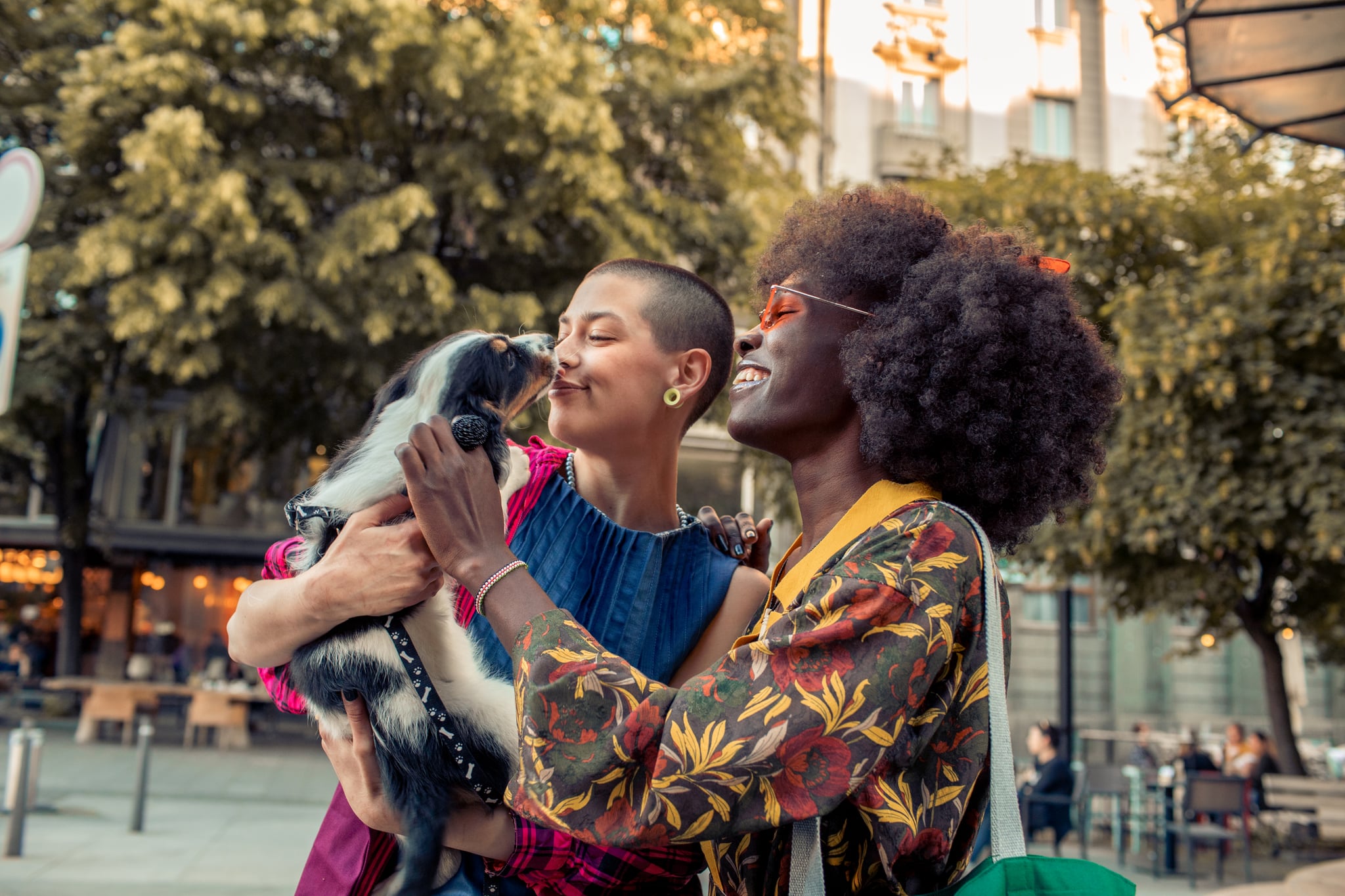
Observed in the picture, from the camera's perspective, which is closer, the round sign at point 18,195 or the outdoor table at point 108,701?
the round sign at point 18,195

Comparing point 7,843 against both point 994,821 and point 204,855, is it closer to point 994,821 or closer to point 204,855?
point 204,855

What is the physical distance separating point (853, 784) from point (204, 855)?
33.7 feet

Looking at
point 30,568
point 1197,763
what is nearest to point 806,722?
point 1197,763

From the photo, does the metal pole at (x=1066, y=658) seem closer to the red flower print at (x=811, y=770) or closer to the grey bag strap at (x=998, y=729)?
the grey bag strap at (x=998, y=729)

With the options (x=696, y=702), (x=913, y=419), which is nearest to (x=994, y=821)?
(x=696, y=702)

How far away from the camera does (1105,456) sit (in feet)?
7.07

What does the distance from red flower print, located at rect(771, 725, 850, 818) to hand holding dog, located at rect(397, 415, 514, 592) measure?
0.57 m

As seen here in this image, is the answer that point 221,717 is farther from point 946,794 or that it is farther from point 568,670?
point 946,794

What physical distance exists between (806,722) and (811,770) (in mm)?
86

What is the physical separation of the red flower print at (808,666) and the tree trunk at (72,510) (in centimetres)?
2072

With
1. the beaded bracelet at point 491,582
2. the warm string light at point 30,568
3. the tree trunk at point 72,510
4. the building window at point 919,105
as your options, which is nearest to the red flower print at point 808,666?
the beaded bracelet at point 491,582

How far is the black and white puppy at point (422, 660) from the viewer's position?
191 cm

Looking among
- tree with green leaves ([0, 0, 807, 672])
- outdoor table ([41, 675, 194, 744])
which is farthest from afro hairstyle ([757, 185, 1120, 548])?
outdoor table ([41, 675, 194, 744])

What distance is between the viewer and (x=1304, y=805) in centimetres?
1339
